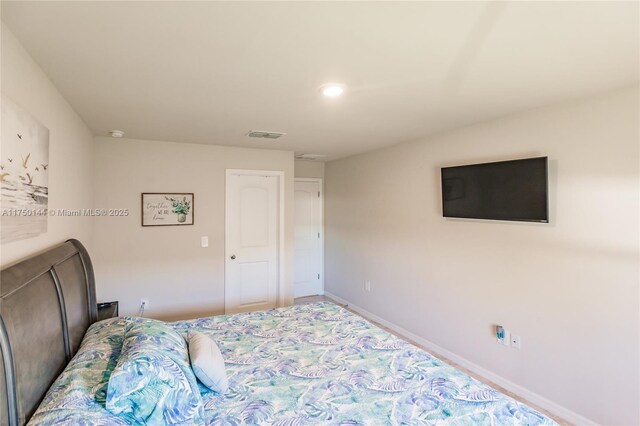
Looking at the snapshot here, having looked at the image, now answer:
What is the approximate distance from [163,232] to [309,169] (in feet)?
8.44

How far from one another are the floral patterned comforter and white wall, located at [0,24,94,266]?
1.94 feet

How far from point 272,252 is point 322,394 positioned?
3025mm

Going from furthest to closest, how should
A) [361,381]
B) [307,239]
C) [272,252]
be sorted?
[307,239], [272,252], [361,381]

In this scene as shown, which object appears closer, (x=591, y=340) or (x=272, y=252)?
(x=591, y=340)

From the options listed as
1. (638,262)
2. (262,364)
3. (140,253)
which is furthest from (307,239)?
(638,262)

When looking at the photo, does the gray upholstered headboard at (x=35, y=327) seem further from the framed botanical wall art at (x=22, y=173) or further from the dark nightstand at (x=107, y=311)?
the dark nightstand at (x=107, y=311)

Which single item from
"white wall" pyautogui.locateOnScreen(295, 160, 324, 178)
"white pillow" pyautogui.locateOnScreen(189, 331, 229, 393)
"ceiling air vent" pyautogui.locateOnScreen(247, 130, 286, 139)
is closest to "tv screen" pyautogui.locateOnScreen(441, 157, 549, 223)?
"ceiling air vent" pyautogui.locateOnScreen(247, 130, 286, 139)

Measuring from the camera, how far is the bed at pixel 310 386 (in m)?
1.28

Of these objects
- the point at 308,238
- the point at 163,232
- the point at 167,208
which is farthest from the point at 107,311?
the point at 308,238

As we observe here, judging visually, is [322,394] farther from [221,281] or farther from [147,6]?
[221,281]

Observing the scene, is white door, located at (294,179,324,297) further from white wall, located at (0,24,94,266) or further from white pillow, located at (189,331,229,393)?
white pillow, located at (189,331,229,393)

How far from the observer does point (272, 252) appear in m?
4.50

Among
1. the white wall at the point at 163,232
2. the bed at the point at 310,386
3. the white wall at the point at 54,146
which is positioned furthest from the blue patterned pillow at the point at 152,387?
the white wall at the point at 163,232

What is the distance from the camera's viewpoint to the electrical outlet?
270cm
